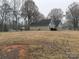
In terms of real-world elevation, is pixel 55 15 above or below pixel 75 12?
below

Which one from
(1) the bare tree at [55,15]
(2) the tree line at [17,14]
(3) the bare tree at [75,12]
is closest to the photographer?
(2) the tree line at [17,14]

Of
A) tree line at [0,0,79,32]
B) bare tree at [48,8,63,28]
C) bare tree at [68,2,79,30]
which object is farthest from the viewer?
bare tree at [48,8,63,28]

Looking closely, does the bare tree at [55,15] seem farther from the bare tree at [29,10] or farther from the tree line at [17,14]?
the bare tree at [29,10]

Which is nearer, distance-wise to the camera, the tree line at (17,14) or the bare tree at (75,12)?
the tree line at (17,14)

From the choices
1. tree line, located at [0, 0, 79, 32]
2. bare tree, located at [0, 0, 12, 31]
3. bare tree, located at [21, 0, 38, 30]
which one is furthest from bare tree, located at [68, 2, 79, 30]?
bare tree, located at [0, 0, 12, 31]

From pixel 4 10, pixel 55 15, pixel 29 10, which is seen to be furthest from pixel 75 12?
pixel 4 10

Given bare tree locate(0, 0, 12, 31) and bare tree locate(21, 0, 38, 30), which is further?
bare tree locate(21, 0, 38, 30)

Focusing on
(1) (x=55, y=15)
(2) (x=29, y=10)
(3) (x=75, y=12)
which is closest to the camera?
Result: (2) (x=29, y=10)

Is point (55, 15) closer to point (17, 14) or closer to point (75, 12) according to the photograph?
point (75, 12)

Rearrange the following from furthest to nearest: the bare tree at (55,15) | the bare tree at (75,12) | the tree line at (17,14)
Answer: the bare tree at (55,15) < the bare tree at (75,12) < the tree line at (17,14)

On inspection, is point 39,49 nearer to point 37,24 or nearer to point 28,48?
point 28,48

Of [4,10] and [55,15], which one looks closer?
[4,10]

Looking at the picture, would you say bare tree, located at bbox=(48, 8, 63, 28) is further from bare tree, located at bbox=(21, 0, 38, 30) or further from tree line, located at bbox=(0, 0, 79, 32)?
bare tree, located at bbox=(21, 0, 38, 30)

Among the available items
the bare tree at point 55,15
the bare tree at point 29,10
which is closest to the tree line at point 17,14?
the bare tree at point 29,10
